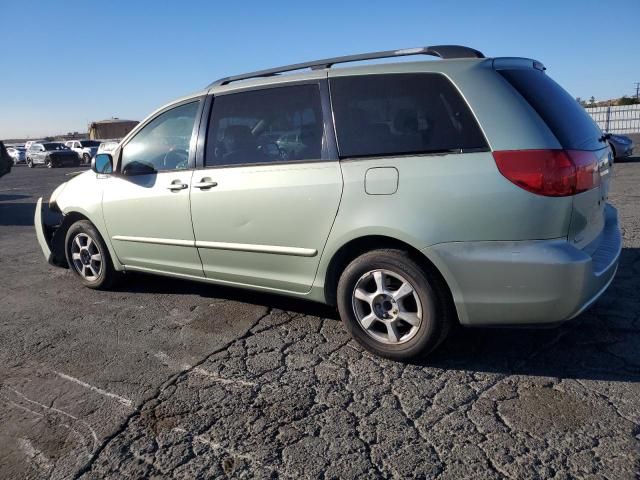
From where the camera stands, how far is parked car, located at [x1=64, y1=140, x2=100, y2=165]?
1411 inches

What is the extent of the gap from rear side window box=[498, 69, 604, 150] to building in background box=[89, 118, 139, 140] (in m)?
56.7

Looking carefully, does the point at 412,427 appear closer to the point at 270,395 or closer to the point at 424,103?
the point at 270,395

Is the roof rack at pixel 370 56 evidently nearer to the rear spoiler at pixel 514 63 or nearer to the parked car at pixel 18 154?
the rear spoiler at pixel 514 63

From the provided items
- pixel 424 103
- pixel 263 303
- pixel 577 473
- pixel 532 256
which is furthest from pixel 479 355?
pixel 263 303

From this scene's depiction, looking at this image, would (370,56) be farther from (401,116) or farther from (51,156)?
(51,156)

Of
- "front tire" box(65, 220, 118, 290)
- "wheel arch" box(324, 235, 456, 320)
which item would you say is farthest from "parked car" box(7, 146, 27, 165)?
"wheel arch" box(324, 235, 456, 320)

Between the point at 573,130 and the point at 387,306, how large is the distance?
1.51m

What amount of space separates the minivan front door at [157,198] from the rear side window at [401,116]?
1.39 meters

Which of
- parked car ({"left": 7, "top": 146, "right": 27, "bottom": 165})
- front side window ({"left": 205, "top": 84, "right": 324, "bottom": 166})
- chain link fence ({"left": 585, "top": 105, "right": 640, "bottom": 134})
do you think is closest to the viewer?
front side window ({"left": 205, "top": 84, "right": 324, "bottom": 166})

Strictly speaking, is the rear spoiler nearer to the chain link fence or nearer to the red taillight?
the red taillight

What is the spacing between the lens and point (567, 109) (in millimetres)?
3355

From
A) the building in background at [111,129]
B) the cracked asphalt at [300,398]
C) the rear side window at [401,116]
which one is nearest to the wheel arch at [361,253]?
the cracked asphalt at [300,398]

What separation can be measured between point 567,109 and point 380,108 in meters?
1.14

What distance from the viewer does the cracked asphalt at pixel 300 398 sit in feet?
8.13
